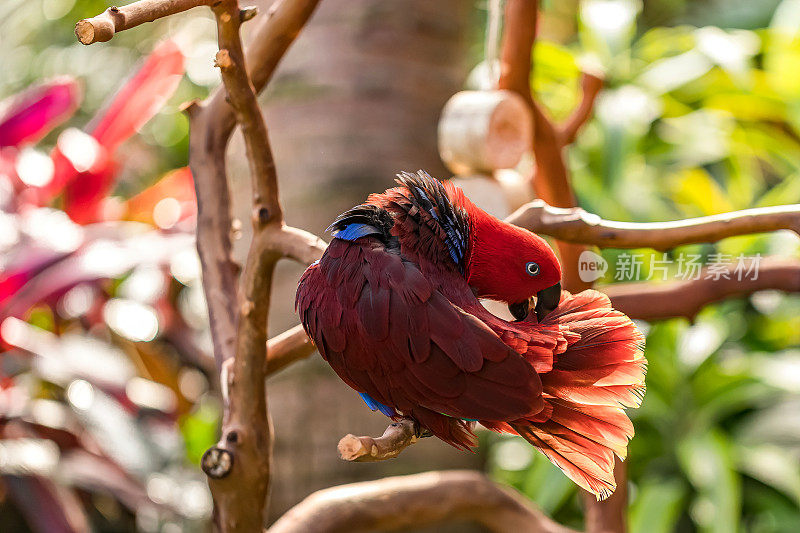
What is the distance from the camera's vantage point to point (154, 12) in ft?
0.98

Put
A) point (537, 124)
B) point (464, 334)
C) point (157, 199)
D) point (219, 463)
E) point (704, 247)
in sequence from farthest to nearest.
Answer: point (157, 199) → point (704, 247) → point (537, 124) → point (219, 463) → point (464, 334)


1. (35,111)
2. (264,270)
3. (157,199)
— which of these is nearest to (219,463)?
(264,270)

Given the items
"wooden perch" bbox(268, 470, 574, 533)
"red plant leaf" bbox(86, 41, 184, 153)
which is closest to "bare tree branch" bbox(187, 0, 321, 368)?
"wooden perch" bbox(268, 470, 574, 533)

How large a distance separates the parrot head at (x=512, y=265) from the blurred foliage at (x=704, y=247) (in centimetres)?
81

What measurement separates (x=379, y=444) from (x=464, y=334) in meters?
0.07

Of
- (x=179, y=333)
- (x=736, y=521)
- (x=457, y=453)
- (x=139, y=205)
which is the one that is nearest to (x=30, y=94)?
(x=139, y=205)

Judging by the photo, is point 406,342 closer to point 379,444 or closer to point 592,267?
point 379,444

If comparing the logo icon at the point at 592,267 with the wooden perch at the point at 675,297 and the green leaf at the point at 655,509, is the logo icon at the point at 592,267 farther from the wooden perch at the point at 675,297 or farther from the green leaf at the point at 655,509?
the green leaf at the point at 655,509

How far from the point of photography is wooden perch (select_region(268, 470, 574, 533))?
60cm

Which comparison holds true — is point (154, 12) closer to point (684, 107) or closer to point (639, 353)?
point (639, 353)

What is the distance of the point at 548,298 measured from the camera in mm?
325

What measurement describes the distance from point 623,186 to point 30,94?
39.4 inches

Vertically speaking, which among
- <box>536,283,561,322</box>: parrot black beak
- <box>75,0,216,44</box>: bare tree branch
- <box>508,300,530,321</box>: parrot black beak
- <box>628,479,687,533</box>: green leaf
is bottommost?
<box>628,479,687,533</box>: green leaf

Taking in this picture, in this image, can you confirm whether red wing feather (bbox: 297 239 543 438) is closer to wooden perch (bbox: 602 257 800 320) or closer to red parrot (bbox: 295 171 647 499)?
red parrot (bbox: 295 171 647 499)
